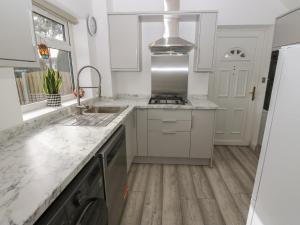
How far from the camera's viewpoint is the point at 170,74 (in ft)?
8.93

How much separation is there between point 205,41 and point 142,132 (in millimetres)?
1548

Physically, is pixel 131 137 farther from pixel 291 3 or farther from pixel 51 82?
pixel 291 3

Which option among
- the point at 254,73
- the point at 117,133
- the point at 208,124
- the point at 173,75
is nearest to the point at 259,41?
the point at 254,73

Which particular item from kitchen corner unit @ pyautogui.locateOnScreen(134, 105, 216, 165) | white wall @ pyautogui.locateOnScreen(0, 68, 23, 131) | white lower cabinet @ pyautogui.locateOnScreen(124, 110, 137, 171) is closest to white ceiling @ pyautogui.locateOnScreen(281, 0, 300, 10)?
kitchen corner unit @ pyautogui.locateOnScreen(134, 105, 216, 165)

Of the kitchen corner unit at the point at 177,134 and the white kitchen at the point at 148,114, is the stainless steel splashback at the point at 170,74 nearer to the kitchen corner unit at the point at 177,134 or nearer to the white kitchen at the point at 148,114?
the white kitchen at the point at 148,114

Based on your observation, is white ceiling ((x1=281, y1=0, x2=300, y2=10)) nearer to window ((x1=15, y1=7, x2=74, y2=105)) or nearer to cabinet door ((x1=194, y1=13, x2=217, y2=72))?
cabinet door ((x1=194, y1=13, x2=217, y2=72))

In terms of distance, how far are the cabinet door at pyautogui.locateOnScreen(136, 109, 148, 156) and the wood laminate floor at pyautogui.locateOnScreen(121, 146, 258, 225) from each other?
0.77ft

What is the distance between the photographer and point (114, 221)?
4.29 ft

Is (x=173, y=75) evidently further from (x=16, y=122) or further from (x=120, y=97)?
(x=16, y=122)

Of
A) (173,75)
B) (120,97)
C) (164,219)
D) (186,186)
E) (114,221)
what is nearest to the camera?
(114,221)

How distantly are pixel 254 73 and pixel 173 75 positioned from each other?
1.42 m

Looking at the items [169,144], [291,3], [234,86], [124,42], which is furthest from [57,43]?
[291,3]

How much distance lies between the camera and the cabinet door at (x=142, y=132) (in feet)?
7.74

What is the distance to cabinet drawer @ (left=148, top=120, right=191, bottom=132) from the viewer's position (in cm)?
232
